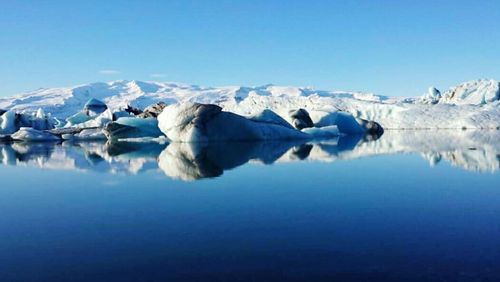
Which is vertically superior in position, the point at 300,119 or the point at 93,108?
the point at 300,119

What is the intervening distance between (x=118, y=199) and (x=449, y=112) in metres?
41.6

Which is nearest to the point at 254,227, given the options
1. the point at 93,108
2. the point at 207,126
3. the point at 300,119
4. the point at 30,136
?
the point at 207,126

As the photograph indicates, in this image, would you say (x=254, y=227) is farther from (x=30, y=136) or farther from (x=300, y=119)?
(x=300, y=119)

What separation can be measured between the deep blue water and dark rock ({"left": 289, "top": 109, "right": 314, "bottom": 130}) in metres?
19.9

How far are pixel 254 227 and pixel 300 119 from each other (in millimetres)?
24247

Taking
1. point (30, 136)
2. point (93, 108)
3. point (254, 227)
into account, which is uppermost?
point (254, 227)

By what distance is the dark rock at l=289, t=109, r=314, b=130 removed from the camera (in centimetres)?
2803

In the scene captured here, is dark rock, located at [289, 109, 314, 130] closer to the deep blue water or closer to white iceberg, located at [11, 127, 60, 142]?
white iceberg, located at [11, 127, 60, 142]

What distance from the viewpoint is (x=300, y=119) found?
2823cm

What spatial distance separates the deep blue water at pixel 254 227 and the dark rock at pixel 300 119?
1986 cm

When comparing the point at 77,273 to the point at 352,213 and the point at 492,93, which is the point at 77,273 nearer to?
the point at 352,213

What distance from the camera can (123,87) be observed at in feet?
537

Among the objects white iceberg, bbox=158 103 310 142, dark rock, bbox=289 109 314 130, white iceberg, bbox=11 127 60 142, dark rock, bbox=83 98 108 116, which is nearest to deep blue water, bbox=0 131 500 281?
white iceberg, bbox=158 103 310 142

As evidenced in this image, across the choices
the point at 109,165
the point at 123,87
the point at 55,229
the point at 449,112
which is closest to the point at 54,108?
the point at 123,87
